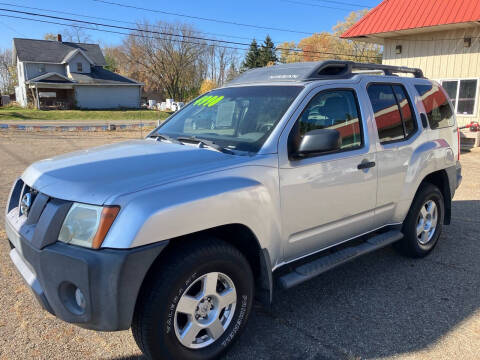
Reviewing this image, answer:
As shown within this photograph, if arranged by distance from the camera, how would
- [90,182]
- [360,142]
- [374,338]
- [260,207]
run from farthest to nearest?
[360,142]
[374,338]
[260,207]
[90,182]

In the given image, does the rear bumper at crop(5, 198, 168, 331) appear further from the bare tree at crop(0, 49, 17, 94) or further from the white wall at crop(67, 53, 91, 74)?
the bare tree at crop(0, 49, 17, 94)

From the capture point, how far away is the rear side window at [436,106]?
450cm

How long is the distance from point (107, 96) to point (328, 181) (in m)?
45.3

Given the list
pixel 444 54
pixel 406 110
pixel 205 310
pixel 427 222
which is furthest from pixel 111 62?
pixel 205 310

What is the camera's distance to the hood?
2.35 meters

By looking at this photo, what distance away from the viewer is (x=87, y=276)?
215cm

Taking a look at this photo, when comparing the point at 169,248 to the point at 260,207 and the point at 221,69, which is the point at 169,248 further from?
the point at 221,69

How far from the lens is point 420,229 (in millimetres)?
4504

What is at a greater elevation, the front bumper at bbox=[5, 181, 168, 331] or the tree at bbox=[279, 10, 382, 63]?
the tree at bbox=[279, 10, 382, 63]

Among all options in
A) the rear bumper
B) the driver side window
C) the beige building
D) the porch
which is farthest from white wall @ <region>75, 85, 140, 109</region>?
the rear bumper

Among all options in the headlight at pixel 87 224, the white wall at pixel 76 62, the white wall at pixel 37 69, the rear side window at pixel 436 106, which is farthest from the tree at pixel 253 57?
the headlight at pixel 87 224

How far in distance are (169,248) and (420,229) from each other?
3186 mm

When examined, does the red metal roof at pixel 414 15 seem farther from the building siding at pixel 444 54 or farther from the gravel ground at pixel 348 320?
the gravel ground at pixel 348 320

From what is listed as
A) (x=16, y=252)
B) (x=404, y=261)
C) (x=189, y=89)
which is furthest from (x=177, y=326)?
(x=189, y=89)
